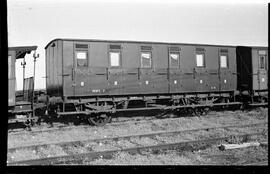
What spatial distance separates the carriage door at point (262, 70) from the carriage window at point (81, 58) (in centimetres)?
940

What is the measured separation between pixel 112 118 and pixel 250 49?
320 inches

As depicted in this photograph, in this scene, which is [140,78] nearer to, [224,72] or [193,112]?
[193,112]

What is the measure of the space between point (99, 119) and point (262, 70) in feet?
30.8

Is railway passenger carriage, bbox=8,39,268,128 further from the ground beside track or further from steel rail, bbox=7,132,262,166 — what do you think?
steel rail, bbox=7,132,262,166

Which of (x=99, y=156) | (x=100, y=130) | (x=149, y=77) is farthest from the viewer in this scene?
(x=149, y=77)

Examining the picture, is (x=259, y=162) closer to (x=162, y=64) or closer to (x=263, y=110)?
(x=162, y=64)

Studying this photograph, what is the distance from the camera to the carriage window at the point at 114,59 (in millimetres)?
12672

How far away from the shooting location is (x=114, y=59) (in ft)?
41.7

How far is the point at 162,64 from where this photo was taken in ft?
44.5

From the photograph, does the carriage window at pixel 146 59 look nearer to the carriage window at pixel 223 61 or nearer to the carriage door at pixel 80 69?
the carriage door at pixel 80 69

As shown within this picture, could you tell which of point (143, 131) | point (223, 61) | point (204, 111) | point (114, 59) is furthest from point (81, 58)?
point (223, 61)

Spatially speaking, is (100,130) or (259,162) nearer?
(259,162)

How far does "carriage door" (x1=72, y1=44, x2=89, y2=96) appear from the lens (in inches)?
473
